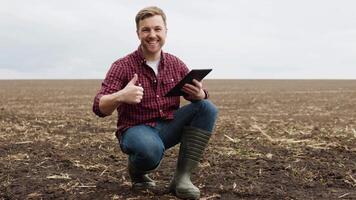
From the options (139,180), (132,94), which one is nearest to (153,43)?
(132,94)

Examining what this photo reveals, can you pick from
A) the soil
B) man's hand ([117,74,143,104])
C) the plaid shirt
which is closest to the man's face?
the plaid shirt

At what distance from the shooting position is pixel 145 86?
4777 mm

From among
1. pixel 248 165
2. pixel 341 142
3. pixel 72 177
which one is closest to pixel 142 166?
pixel 72 177

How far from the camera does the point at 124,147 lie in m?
4.75

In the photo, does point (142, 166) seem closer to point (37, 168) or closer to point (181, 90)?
point (181, 90)

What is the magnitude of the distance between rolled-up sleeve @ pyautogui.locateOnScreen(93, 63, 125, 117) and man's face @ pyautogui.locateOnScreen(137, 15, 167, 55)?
0.32 m

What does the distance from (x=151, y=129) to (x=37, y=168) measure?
2.27 metres

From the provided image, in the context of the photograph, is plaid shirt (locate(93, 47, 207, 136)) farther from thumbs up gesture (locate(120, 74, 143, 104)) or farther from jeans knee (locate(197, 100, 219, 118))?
thumbs up gesture (locate(120, 74, 143, 104))

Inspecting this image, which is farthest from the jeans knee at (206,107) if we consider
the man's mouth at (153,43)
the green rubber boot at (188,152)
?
the man's mouth at (153,43)

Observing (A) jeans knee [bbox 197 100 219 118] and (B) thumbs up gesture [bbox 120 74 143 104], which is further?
(A) jeans knee [bbox 197 100 219 118]

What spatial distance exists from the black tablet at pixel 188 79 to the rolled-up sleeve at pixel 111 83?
0.44 metres

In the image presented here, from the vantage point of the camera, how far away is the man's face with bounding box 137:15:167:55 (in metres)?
4.68

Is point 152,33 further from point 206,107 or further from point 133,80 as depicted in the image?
point 206,107

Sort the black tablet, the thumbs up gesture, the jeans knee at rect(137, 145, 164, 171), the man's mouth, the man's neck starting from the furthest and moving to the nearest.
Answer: the man's neck, the man's mouth, the jeans knee at rect(137, 145, 164, 171), the black tablet, the thumbs up gesture
